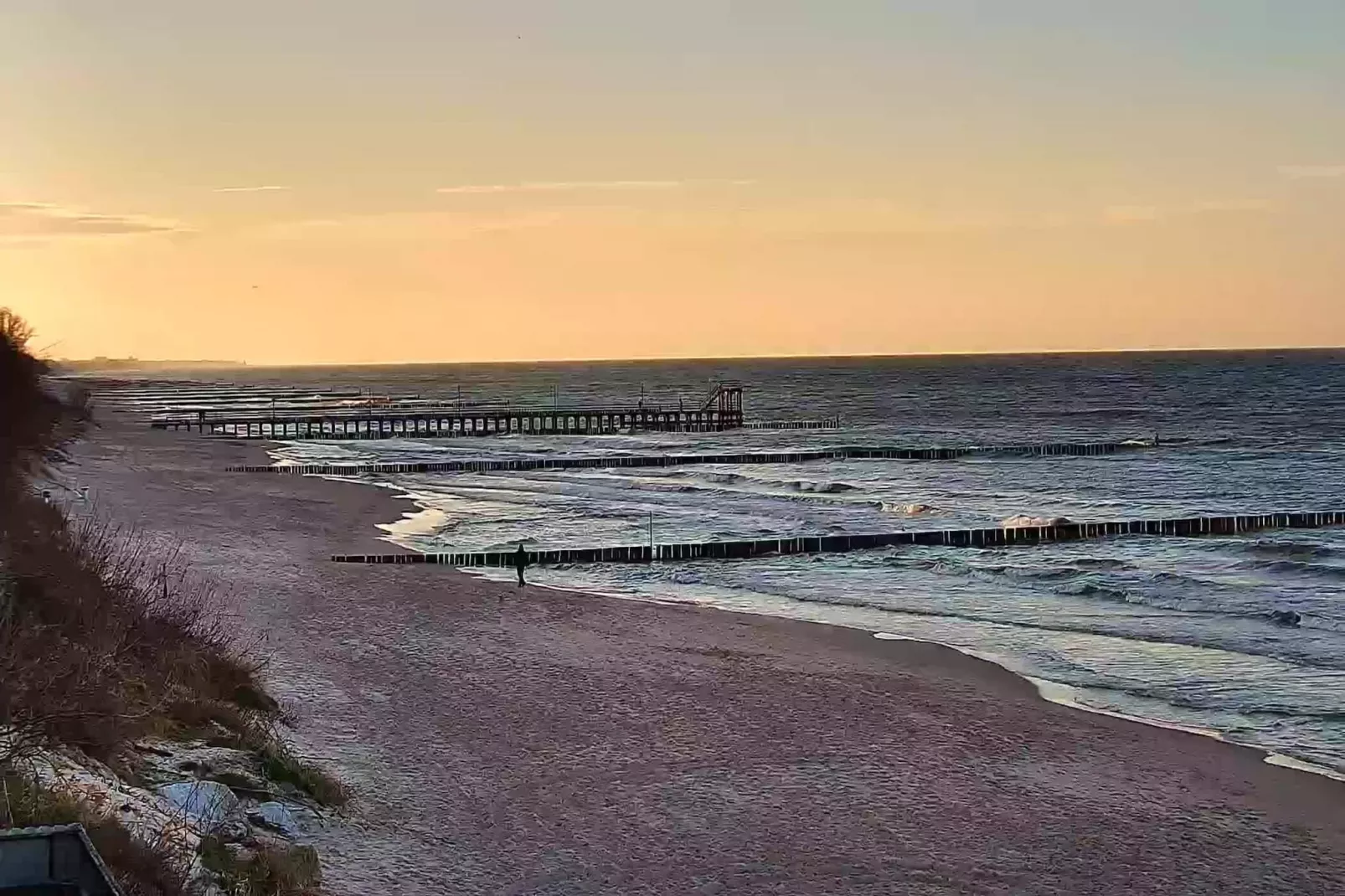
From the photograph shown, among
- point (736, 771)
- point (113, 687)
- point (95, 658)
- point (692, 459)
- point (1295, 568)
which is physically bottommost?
point (1295, 568)

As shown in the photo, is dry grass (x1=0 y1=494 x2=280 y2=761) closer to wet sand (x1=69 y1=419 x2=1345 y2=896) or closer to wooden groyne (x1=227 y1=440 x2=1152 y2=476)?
wet sand (x1=69 y1=419 x2=1345 y2=896)

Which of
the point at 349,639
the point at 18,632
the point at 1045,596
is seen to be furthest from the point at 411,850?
the point at 1045,596

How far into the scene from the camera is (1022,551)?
3347 cm

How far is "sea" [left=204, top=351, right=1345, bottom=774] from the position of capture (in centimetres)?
1920

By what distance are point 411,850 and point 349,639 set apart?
904cm

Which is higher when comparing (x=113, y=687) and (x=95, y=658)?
(x=95, y=658)

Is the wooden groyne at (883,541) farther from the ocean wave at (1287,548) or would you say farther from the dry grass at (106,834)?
the dry grass at (106,834)

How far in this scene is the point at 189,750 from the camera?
11.3 meters

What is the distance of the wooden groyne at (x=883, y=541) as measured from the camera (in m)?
30.6

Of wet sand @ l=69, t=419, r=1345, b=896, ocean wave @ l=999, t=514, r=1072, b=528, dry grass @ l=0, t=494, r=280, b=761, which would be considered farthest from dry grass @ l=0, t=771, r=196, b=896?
ocean wave @ l=999, t=514, r=1072, b=528

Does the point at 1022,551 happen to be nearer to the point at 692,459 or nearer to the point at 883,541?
the point at 883,541

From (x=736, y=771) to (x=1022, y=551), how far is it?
20838 millimetres

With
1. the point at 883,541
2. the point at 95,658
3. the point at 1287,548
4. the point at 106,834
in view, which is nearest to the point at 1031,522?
the point at 883,541

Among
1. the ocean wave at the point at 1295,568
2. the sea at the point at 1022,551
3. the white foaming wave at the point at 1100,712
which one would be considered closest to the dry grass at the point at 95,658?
the white foaming wave at the point at 1100,712
